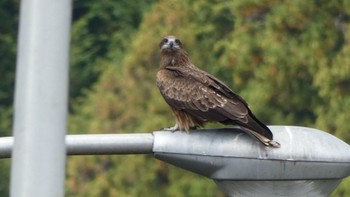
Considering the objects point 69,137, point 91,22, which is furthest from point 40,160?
point 91,22

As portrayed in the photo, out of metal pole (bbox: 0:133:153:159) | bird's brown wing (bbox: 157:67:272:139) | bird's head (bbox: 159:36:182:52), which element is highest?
bird's head (bbox: 159:36:182:52)

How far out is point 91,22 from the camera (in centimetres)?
5125

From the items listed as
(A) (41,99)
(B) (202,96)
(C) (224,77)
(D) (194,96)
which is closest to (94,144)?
(A) (41,99)

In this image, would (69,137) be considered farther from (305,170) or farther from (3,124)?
(3,124)

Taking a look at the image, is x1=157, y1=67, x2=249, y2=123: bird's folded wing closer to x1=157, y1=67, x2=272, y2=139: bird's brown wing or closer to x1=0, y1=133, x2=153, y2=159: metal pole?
x1=157, y1=67, x2=272, y2=139: bird's brown wing

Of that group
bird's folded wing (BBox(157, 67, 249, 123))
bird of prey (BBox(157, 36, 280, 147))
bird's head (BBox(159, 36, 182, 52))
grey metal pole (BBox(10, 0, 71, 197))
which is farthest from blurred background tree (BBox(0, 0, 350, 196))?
grey metal pole (BBox(10, 0, 71, 197))

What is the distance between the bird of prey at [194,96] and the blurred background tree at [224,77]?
13875 millimetres

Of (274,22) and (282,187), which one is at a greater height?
(274,22)

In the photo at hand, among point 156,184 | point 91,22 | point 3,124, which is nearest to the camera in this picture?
point 156,184

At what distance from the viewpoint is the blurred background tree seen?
1107 inches

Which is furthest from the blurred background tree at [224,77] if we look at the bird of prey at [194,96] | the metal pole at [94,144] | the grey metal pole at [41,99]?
the grey metal pole at [41,99]

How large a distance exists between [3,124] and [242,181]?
33275 mm

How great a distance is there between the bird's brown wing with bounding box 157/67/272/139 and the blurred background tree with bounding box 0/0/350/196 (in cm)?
1446

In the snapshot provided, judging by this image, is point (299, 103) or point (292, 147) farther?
point (299, 103)
